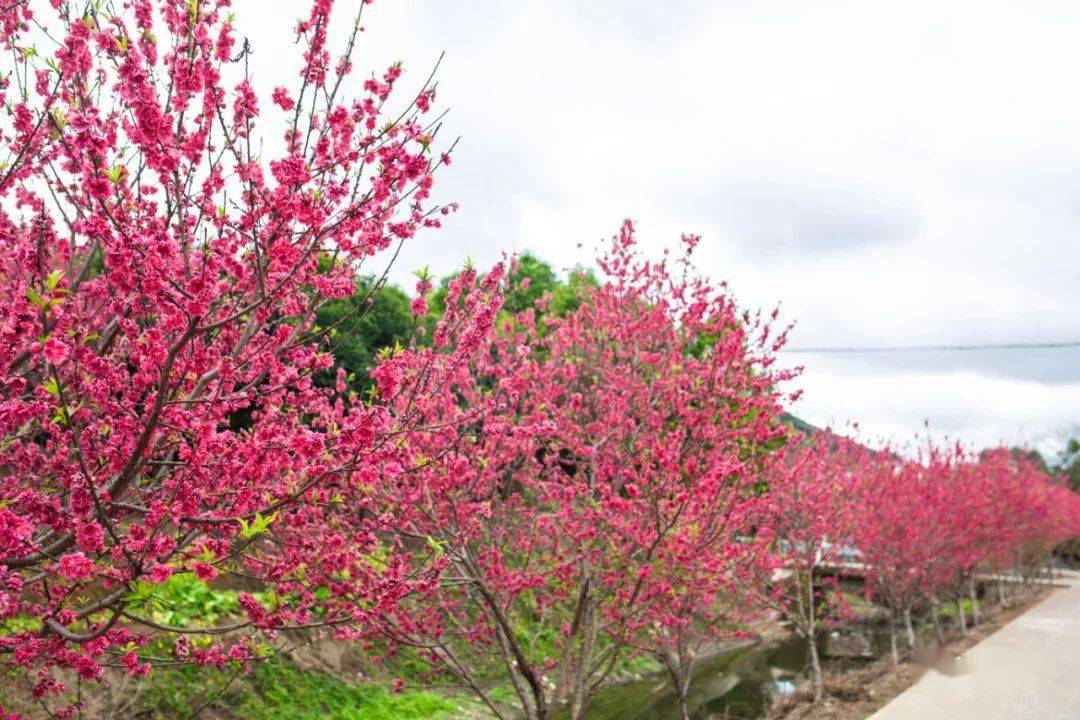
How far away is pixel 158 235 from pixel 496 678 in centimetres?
1181

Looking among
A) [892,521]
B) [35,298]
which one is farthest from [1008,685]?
[35,298]

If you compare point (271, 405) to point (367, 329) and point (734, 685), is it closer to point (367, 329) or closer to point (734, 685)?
point (367, 329)

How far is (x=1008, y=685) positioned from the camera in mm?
9680

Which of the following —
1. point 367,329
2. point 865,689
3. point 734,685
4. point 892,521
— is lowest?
point 734,685

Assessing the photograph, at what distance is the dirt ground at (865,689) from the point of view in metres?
9.33

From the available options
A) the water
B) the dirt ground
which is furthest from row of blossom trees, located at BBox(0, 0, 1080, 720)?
the water

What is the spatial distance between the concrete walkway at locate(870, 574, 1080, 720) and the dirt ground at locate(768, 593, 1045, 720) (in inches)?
13.4

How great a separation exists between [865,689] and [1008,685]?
182 cm

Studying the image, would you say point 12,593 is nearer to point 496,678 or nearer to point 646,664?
point 496,678

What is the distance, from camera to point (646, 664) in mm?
15133

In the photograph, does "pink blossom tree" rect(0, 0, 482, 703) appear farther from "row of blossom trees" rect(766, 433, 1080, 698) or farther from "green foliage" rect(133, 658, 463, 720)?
"row of blossom trees" rect(766, 433, 1080, 698)

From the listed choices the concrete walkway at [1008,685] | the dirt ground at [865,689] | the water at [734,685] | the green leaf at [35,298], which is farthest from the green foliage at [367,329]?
the green leaf at [35,298]

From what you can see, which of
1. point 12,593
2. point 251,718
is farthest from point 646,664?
point 12,593

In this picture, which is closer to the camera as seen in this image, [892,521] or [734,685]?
[892,521]
